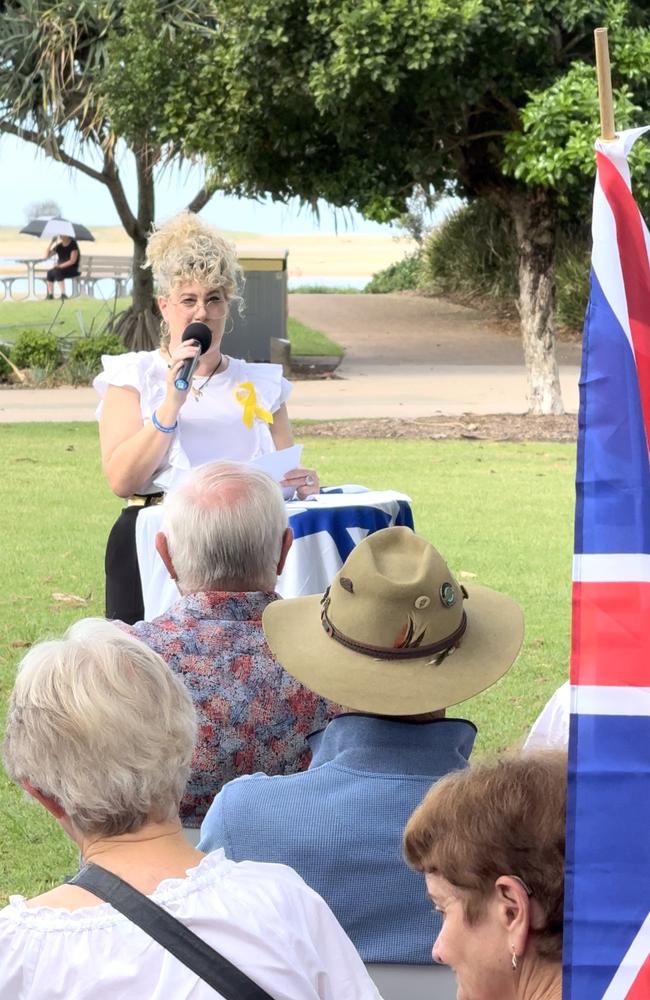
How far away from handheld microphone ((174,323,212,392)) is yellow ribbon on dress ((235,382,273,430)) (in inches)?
10.6

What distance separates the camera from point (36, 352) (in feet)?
73.4

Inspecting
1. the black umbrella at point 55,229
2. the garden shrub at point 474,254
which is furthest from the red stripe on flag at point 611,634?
the garden shrub at point 474,254

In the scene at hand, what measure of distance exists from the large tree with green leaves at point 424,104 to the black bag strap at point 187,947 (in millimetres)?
13697

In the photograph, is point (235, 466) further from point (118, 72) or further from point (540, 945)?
point (118, 72)

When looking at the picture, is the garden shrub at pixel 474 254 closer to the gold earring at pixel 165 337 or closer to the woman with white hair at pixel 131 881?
the gold earring at pixel 165 337

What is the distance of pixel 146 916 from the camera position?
2018 millimetres

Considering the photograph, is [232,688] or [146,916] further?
[232,688]

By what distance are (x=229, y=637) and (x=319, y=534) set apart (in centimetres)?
188

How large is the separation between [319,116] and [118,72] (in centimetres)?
300

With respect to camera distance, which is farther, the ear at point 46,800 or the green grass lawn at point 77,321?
the green grass lawn at point 77,321

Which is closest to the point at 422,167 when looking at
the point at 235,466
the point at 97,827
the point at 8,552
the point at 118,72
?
the point at 118,72

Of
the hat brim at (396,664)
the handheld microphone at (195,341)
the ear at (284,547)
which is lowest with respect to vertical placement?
the hat brim at (396,664)

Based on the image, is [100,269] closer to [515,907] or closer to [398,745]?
[398,745]

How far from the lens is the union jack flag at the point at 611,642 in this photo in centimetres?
175
